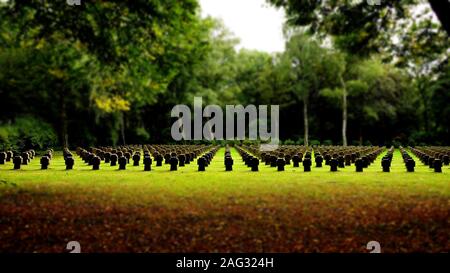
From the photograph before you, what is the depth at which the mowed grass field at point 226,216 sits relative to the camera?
774 cm

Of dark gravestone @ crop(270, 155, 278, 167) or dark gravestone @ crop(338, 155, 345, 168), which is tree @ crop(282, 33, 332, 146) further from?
dark gravestone @ crop(338, 155, 345, 168)

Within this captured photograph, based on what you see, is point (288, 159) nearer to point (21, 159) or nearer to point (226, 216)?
point (21, 159)

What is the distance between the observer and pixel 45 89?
33625 mm

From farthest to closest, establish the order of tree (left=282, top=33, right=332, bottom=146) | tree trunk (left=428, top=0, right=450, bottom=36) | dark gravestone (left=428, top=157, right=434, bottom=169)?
tree (left=282, top=33, right=332, bottom=146) < dark gravestone (left=428, top=157, right=434, bottom=169) < tree trunk (left=428, top=0, right=450, bottom=36)

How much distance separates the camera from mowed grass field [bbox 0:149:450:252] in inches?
305

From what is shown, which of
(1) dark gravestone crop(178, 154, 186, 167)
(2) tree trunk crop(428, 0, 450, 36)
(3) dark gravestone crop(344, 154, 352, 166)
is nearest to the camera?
(2) tree trunk crop(428, 0, 450, 36)

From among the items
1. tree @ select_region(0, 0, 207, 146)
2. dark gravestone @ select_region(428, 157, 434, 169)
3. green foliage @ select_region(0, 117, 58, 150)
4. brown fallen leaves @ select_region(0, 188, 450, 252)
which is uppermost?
tree @ select_region(0, 0, 207, 146)

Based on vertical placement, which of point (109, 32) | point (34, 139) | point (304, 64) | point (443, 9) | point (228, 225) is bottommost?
point (228, 225)

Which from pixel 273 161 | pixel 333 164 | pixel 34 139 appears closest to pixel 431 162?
pixel 333 164

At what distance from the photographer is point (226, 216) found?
31.0 feet

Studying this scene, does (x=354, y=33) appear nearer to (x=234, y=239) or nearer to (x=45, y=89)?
(x=234, y=239)

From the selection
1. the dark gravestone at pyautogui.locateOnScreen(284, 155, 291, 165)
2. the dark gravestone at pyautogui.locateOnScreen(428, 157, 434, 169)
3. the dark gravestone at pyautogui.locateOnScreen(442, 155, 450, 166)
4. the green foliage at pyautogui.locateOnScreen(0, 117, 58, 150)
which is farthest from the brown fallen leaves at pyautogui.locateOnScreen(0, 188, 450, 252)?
the green foliage at pyautogui.locateOnScreen(0, 117, 58, 150)
